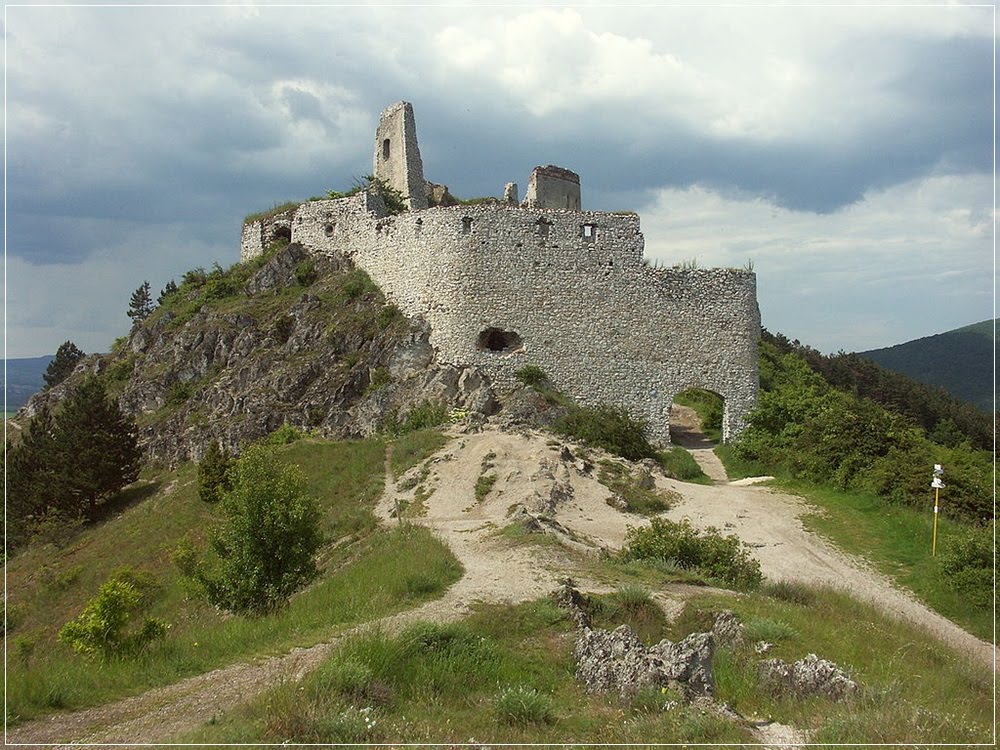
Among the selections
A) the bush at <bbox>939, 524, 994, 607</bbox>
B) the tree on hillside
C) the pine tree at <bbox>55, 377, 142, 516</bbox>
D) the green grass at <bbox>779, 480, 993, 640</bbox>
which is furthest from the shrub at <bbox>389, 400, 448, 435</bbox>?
the tree on hillside

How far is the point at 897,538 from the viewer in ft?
61.4

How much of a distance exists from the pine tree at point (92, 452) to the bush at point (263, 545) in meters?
19.2

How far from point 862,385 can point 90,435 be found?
161 feet

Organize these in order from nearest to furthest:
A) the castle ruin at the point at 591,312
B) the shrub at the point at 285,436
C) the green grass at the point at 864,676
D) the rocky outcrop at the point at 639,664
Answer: the green grass at the point at 864,676, the rocky outcrop at the point at 639,664, the shrub at the point at 285,436, the castle ruin at the point at 591,312

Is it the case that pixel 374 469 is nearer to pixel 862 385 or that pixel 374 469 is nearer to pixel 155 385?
pixel 155 385

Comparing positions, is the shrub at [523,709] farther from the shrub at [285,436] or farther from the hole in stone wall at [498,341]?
the shrub at [285,436]

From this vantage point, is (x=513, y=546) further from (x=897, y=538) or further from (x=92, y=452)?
(x=92, y=452)

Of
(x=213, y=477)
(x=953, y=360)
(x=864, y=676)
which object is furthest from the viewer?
(x=953, y=360)

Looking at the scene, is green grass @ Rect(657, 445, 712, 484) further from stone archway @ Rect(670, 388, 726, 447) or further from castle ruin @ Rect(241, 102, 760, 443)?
stone archway @ Rect(670, 388, 726, 447)

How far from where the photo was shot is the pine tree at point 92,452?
98.6ft

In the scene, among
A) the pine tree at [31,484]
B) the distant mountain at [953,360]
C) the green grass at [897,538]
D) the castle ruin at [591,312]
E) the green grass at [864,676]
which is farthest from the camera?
the distant mountain at [953,360]

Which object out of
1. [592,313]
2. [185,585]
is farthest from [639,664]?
[592,313]

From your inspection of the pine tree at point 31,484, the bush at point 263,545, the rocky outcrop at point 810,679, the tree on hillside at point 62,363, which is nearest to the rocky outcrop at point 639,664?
the rocky outcrop at point 810,679

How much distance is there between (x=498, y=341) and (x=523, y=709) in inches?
938
